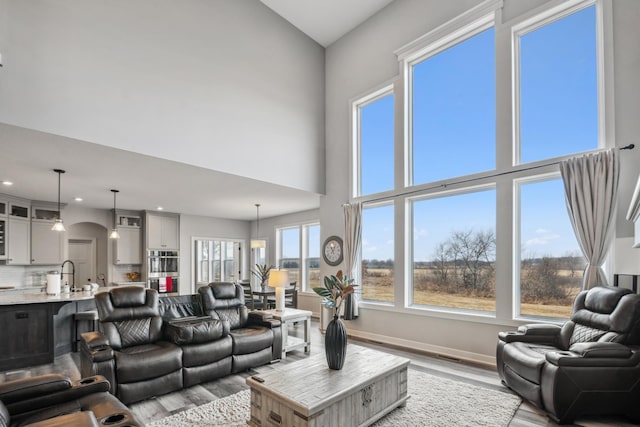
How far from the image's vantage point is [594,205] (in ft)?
11.8

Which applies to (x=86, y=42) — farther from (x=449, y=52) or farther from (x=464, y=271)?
(x=464, y=271)

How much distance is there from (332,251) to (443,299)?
7.62 ft

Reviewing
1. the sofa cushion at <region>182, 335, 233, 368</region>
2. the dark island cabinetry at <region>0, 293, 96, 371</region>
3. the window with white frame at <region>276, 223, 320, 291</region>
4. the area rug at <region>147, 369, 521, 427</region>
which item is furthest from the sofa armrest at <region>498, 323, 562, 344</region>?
the dark island cabinetry at <region>0, 293, 96, 371</region>

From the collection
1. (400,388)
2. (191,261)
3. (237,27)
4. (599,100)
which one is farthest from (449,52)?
(191,261)

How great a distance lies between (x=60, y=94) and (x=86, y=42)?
27.6 inches

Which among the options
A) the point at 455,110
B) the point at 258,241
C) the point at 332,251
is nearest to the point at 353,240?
the point at 332,251

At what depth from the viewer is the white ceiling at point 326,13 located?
6004 millimetres

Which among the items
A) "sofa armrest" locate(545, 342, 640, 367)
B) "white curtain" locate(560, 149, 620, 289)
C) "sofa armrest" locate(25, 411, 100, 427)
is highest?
"white curtain" locate(560, 149, 620, 289)

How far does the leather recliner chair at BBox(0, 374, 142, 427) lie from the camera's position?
187cm

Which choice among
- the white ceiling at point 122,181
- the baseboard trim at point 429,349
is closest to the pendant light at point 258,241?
the white ceiling at point 122,181

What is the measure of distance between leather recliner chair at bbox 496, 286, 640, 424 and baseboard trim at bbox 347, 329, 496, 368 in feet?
3.81

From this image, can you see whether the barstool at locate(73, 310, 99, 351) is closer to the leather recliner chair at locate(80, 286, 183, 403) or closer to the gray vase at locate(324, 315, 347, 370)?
the leather recliner chair at locate(80, 286, 183, 403)

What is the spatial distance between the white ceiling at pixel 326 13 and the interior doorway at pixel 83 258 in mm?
7312

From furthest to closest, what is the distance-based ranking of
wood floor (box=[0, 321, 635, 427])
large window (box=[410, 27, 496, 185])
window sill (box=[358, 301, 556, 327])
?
large window (box=[410, 27, 496, 185]), window sill (box=[358, 301, 556, 327]), wood floor (box=[0, 321, 635, 427])
